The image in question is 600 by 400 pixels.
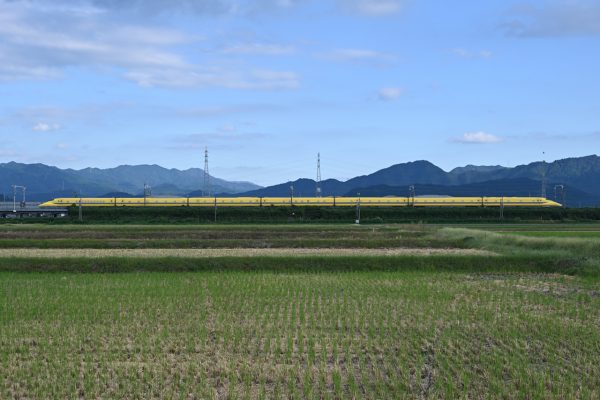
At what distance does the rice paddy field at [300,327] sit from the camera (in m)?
9.59

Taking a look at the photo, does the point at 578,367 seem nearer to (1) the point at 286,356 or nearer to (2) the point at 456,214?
(1) the point at 286,356

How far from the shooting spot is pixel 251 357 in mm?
11125

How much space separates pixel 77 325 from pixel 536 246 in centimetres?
2447

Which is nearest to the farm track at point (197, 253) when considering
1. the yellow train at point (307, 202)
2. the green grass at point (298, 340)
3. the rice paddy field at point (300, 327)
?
the rice paddy field at point (300, 327)

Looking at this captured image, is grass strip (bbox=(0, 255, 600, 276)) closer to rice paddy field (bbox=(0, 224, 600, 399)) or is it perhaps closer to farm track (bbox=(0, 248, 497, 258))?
rice paddy field (bbox=(0, 224, 600, 399))

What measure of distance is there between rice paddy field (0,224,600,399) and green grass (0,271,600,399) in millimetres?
47

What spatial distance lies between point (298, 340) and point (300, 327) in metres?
1.24

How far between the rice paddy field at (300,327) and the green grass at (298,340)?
0.05 meters

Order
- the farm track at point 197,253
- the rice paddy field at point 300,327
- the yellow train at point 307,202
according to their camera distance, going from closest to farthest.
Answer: the rice paddy field at point 300,327 → the farm track at point 197,253 → the yellow train at point 307,202

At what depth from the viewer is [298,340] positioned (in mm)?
12391

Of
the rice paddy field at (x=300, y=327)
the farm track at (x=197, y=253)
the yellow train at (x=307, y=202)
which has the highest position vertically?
the yellow train at (x=307, y=202)

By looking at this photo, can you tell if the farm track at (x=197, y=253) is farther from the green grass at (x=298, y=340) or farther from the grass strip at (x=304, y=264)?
the green grass at (x=298, y=340)

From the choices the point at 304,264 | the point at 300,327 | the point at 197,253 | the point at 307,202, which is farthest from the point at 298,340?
the point at 307,202

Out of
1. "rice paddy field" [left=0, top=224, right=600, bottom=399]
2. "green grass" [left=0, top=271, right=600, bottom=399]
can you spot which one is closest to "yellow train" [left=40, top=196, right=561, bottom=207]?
"rice paddy field" [left=0, top=224, right=600, bottom=399]
